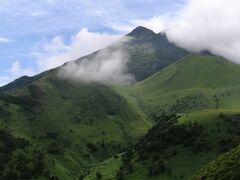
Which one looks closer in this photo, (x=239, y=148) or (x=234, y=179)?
(x=234, y=179)

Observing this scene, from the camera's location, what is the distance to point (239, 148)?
11506 cm

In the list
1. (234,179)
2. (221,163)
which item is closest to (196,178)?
(221,163)

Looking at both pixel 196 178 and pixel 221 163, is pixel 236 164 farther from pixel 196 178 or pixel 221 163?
pixel 196 178

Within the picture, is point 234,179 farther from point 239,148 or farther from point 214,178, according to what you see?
point 239,148

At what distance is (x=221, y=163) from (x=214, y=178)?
6340mm

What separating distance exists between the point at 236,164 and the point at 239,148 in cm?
1067

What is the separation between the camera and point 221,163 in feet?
367

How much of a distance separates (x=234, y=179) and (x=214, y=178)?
8.14 metres

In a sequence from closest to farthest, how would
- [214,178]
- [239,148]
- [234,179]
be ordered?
[234,179], [214,178], [239,148]

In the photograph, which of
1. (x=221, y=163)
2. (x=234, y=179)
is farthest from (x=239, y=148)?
(x=234, y=179)

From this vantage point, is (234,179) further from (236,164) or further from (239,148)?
(239,148)

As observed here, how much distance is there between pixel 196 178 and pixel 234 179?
17.9 m

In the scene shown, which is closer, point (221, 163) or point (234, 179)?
point (234, 179)

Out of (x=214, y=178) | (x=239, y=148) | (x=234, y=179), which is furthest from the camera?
(x=239, y=148)
